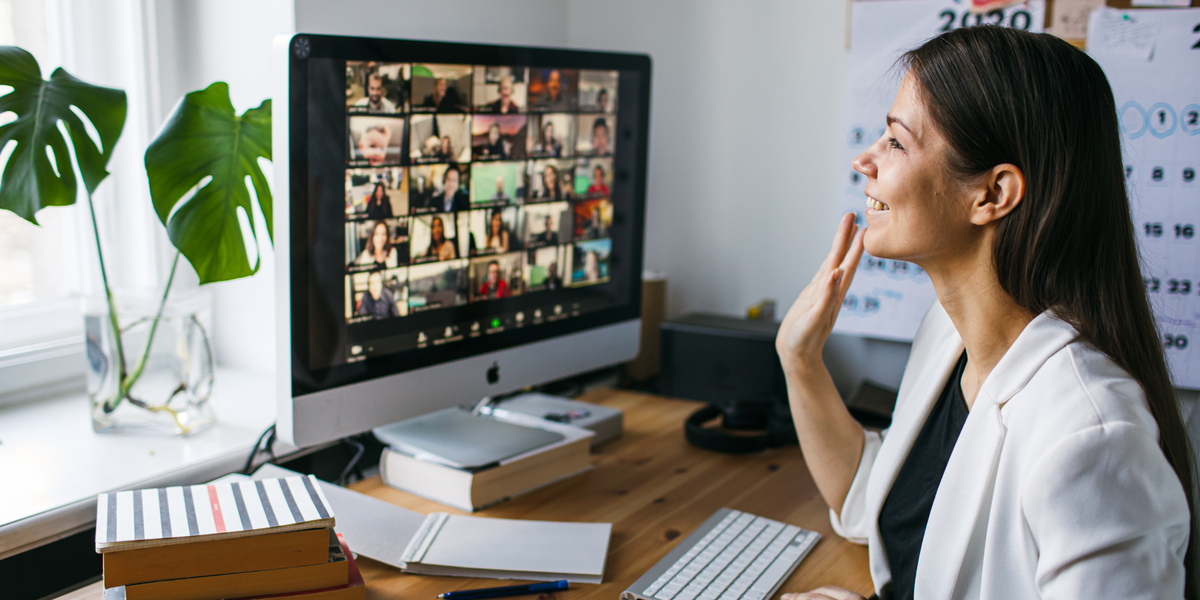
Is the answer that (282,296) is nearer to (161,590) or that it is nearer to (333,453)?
(161,590)

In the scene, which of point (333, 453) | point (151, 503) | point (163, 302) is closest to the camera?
point (151, 503)

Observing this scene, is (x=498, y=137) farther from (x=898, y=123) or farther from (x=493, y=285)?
(x=898, y=123)

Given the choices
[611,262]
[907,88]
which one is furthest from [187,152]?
[907,88]

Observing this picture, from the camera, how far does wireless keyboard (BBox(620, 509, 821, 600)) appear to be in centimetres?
95

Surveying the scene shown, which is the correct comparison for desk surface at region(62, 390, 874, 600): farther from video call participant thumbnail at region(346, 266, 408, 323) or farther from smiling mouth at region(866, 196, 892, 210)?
smiling mouth at region(866, 196, 892, 210)

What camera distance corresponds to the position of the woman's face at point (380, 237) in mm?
1088

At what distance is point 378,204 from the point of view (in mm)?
1083

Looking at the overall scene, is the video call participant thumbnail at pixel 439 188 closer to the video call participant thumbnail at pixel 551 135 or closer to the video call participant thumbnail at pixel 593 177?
the video call participant thumbnail at pixel 551 135

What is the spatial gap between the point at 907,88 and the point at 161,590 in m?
0.92

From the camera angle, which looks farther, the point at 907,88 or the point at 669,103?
the point at 669,103

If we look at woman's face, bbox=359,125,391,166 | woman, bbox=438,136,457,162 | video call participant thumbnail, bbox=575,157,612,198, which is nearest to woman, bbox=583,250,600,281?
video call participant thumbnail, bbox=575,157,612,198

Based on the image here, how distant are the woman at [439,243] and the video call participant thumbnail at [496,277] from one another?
0.16ft

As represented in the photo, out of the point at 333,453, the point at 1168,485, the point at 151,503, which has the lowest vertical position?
the point at 333,453

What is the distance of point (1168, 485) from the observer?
0.72 m
